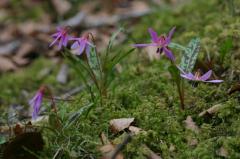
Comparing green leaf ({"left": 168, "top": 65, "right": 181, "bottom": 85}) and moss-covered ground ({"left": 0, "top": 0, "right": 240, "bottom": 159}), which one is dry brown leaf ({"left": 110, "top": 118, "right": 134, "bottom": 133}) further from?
green leaf ({"left": 168, "top": 65, "right": 181, "bottom": 85})

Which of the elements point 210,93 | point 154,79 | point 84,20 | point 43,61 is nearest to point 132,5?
point 84,20

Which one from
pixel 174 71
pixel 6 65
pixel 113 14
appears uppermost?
pixel 113 14

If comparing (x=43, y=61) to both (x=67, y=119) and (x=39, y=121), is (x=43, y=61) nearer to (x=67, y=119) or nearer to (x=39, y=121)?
(x=39, y=121)

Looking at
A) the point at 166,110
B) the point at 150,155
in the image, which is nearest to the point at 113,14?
the point at 166,110

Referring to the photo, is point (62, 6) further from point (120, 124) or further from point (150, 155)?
point (150, 155)

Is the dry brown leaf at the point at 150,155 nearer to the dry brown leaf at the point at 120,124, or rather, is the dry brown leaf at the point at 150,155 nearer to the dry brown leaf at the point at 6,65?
the dry brown leaf at the point at 120,124

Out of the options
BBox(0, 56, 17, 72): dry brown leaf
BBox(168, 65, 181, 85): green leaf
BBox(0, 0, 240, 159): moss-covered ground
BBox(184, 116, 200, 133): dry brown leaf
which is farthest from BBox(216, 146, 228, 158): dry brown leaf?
BBox(0, 56, 17, 72): dry brown leaf
